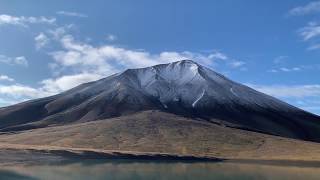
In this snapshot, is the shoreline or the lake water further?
the shoreline

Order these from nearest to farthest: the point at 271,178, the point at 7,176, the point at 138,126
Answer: the point at 7,176, the point at 271,178, the point at 138,126

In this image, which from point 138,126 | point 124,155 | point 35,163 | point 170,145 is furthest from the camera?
point 138,126

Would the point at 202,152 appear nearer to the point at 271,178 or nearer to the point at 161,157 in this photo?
the point at 161,157

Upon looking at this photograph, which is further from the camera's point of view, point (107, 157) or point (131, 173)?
point (107, 157)

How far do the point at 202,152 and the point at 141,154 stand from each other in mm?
24672

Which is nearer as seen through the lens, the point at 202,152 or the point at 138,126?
the point at 202,152

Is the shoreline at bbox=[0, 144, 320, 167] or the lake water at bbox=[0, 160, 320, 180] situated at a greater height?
the shoreline at bbox=[0, 144, 320, 167]

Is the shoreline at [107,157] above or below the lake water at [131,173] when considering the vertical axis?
above

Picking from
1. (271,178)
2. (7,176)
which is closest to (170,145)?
(271,178)

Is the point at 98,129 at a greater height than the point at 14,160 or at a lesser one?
greater

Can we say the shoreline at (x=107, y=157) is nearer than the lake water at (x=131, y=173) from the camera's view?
No

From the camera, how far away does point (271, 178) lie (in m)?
81.5

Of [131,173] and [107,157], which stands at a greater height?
[107,157]

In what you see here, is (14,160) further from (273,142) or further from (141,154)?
(273,142)
